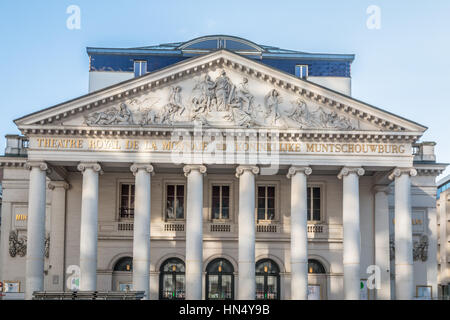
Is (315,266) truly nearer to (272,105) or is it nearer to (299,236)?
(299,236)

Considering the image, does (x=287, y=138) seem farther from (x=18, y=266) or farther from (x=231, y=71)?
(x=18, y=266)

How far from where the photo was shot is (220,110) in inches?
1502

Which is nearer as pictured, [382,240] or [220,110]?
[220,110]

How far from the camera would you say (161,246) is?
1656 inches

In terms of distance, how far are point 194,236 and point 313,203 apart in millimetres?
9360

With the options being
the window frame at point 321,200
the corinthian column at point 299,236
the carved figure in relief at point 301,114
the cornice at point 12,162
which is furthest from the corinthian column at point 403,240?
the cornice at point 12,162

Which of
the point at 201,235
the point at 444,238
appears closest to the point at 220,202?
the point at 201,235

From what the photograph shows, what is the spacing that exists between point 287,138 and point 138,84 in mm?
8986

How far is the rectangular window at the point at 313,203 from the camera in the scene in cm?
4275

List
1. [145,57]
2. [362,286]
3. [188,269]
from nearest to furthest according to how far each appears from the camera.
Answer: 1. [188,269]
2. [362,286]
3. [145,57]

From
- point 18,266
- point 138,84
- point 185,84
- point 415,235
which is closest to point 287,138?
point 185,84

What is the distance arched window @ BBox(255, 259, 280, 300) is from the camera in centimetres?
4203

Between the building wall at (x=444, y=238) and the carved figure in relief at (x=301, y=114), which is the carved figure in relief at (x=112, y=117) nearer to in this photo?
the carved figure in relief at (x=301, y=114)

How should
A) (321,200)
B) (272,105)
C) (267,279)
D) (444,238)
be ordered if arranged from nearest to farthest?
(272,105), (267,279), (321,200), (444,238)
